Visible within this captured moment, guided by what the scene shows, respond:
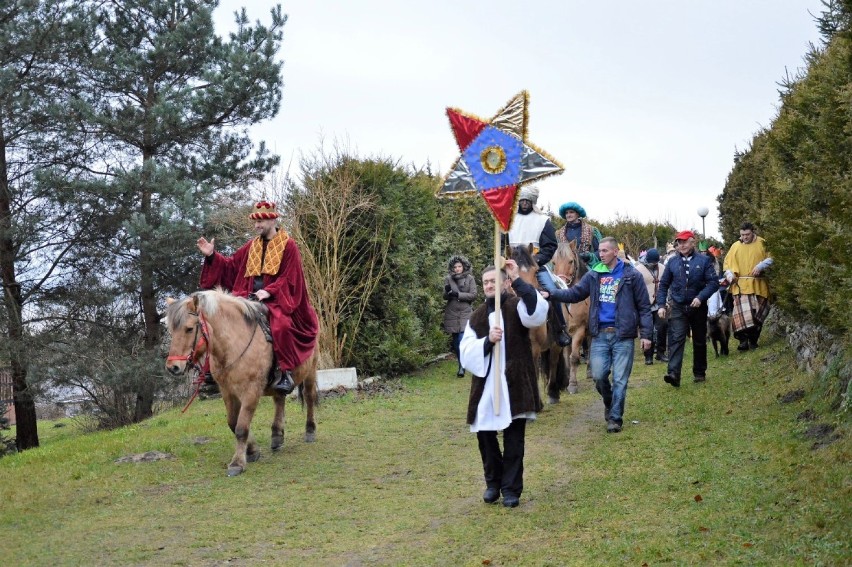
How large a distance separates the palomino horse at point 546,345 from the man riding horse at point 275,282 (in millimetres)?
2517

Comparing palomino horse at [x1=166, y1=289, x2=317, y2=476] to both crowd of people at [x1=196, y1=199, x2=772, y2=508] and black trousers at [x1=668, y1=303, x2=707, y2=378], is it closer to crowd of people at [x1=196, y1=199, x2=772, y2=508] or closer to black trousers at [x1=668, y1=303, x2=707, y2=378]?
crowd of people at [x1=196, y1=199, x2=772, y2=508]

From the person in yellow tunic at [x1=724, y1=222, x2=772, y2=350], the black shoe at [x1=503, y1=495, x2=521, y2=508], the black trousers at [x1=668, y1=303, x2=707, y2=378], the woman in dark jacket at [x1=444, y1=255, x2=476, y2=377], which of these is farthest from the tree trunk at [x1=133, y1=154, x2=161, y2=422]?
the black shoe at [x1=503, y1=495, x2=521, y2=508]

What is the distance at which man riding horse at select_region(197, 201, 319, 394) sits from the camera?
1041 cm

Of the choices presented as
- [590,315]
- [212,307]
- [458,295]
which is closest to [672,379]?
[590,315]

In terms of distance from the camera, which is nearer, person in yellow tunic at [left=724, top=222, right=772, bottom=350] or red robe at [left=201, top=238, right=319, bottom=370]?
red robe at [left=201, top=238, right=319, bottom=370]

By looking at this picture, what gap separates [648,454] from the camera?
358 inches

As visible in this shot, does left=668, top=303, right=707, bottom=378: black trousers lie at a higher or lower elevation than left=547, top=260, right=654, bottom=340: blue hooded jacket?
lower

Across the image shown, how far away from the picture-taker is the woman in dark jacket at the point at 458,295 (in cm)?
1756

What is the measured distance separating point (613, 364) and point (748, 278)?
5.81 m

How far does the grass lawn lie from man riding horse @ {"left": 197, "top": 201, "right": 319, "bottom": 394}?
3.76ft

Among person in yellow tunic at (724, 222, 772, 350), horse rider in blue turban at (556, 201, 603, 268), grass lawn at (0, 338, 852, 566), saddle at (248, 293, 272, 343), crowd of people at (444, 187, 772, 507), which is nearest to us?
grass lawn at (0, 338, 852, 566)

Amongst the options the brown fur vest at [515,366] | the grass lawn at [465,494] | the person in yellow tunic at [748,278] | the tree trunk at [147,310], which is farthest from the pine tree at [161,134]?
the brown fur vest at [515,366]

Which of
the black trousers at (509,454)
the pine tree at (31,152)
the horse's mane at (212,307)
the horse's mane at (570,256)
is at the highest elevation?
the pine tree at (31,152)

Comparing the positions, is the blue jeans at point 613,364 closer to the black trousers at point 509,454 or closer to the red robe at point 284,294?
the black trousers at point 509,454
